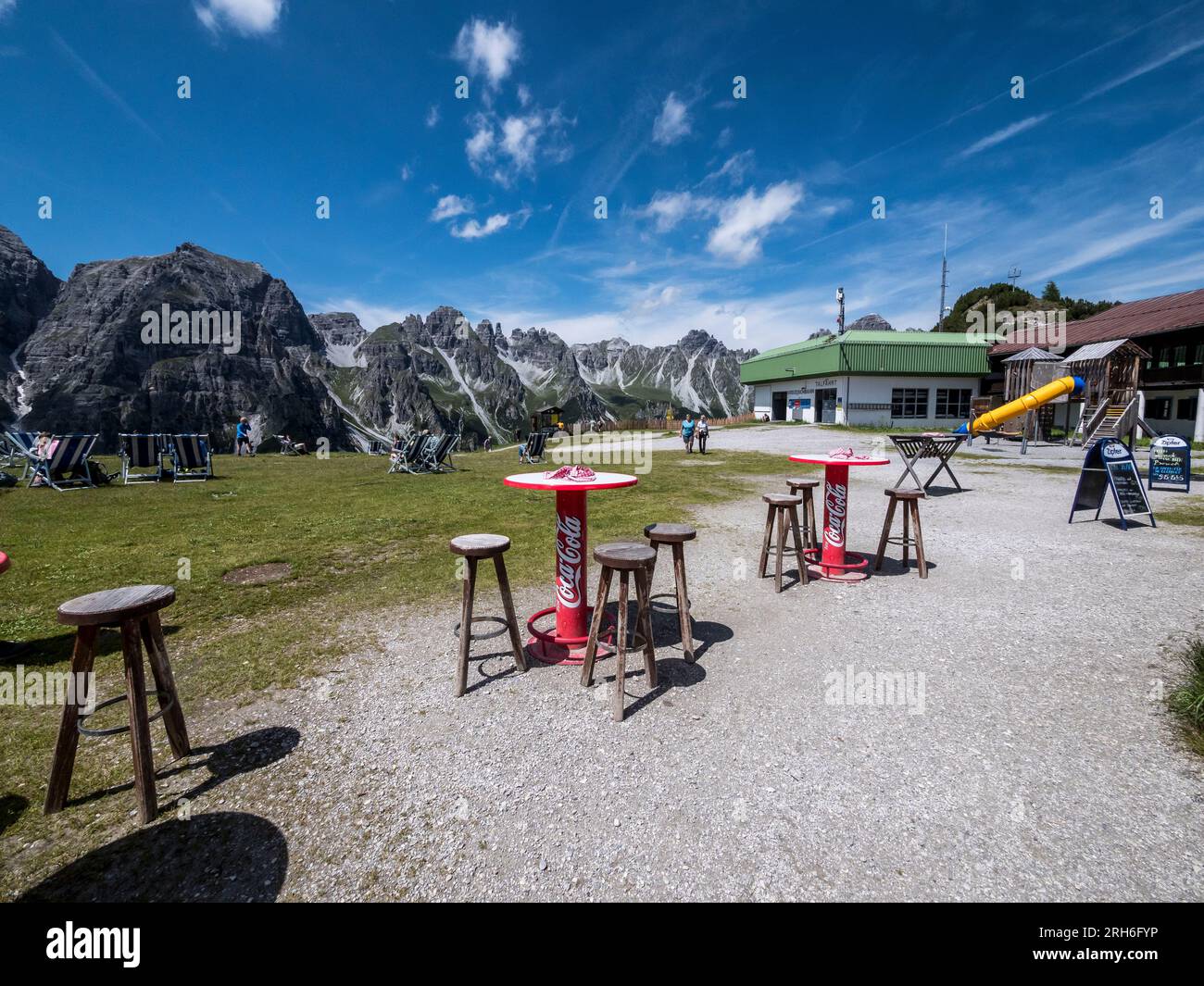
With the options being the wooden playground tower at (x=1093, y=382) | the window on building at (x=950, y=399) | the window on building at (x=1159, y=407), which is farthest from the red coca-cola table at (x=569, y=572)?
the window on building at (x=950, y=399)

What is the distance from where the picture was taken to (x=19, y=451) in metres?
20.6

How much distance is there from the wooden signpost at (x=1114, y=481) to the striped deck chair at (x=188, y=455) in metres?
23.6

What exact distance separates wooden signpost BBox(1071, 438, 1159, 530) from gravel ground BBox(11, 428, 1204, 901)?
540cm

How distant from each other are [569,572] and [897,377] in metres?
49.2

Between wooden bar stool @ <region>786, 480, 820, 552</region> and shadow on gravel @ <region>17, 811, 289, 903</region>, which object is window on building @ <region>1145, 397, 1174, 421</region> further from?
shadow on gravel @ <region>17, 811, 289, 903</region>

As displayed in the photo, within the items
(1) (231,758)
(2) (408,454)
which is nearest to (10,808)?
(1) (231,758)

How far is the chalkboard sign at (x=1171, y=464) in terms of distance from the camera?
13.3m

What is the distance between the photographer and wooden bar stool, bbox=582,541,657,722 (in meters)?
4.23

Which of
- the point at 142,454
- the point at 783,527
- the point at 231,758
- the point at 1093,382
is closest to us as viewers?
the point at 231,758

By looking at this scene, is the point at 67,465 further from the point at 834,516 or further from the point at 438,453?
the point at 834,516

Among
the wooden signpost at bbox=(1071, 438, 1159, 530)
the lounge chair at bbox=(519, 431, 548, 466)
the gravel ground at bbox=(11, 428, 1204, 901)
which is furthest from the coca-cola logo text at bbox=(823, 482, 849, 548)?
the lounge chair at bbox=(519, 431, 548, 466)
